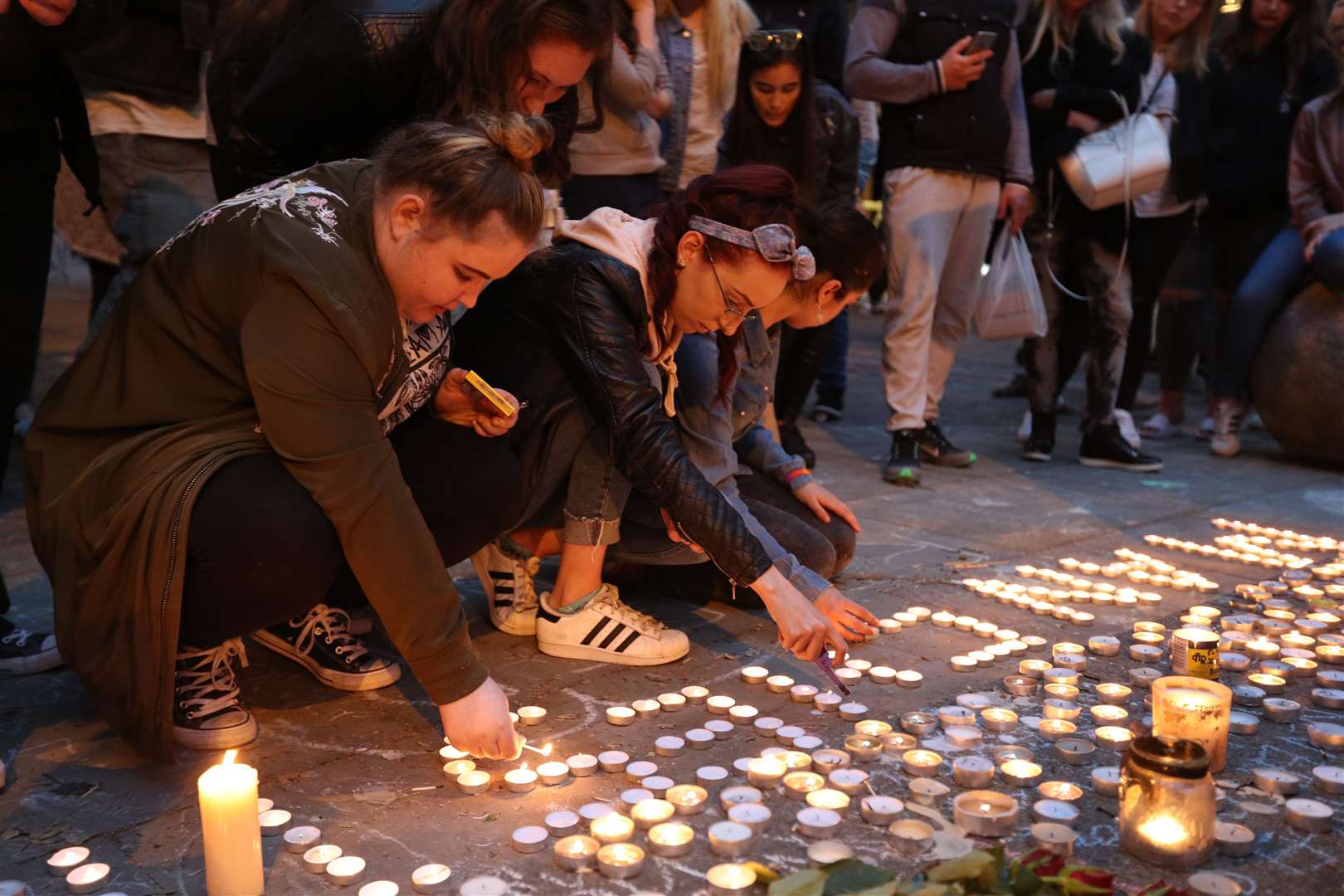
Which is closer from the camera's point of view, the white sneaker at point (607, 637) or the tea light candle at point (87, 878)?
the tea light candle at point (87, 878)

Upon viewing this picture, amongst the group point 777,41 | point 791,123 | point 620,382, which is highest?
point 777,41

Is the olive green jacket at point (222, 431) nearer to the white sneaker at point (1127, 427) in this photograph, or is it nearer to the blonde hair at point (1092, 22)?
the blonde hair at point (1092, 22)

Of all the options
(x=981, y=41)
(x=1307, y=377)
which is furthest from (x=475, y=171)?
(x=1307, y=377)

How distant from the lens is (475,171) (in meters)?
1.90

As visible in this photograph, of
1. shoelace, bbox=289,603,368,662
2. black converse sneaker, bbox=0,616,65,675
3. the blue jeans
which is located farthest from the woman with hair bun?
the blue jeans

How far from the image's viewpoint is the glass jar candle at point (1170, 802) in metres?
1.75

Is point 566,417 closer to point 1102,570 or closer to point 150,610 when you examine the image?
point 150,610

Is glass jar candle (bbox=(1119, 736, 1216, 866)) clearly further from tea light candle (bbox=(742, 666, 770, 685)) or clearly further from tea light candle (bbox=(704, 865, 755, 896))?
tea light candle (bbox=(742, 666, 770, 685))

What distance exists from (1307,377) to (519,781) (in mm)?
4403

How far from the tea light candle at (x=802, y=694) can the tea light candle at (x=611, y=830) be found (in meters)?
0.68

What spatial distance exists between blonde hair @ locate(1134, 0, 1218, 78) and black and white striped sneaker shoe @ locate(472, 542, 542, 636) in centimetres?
382

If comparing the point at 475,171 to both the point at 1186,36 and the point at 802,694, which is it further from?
the point at 1186,36

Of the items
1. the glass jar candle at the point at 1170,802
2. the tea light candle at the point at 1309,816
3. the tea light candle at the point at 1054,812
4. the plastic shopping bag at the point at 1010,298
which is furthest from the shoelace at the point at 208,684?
the plastic shopping bag at the point at 1010,298

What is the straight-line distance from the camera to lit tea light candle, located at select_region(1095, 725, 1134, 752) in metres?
2.24
